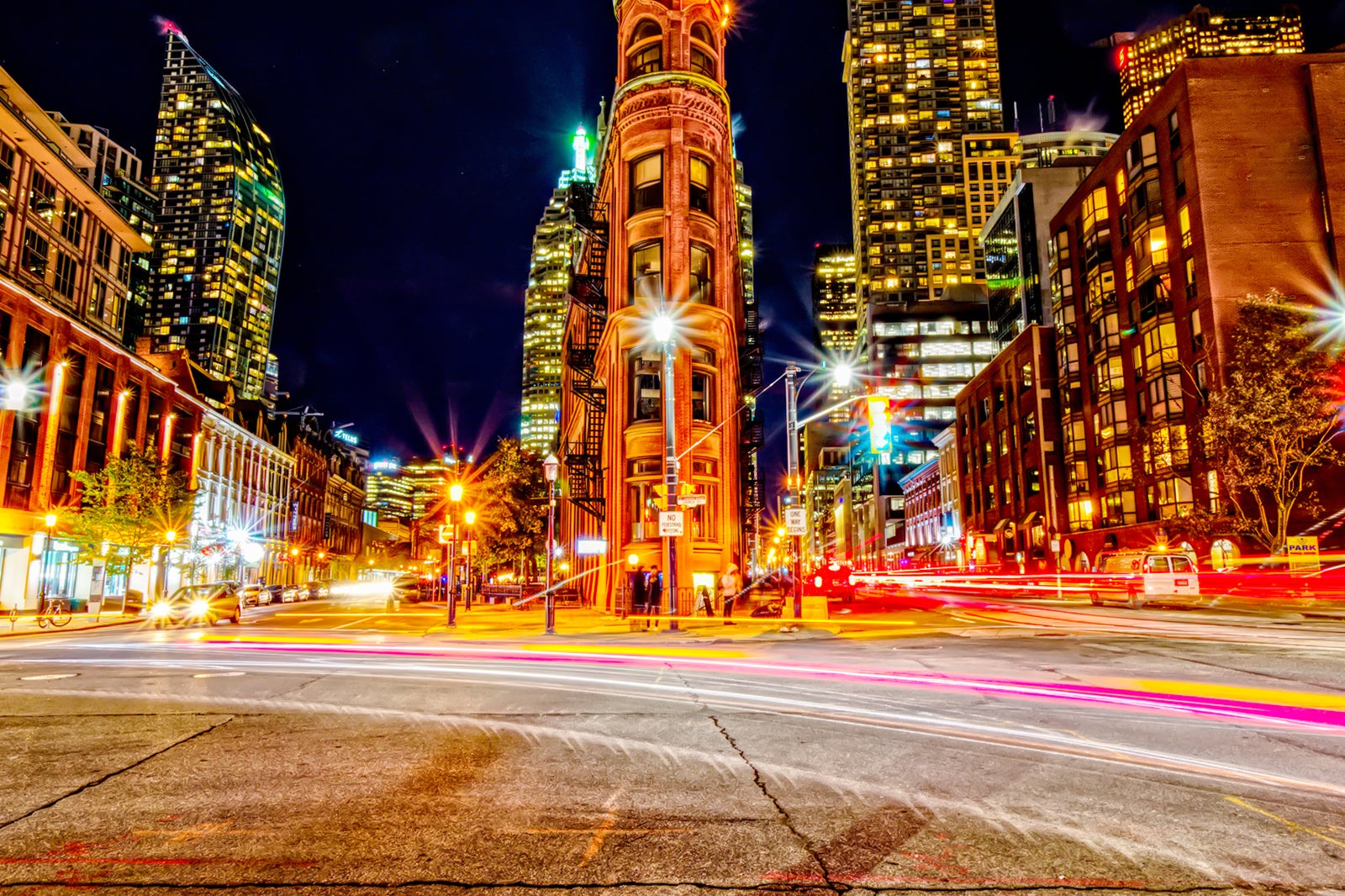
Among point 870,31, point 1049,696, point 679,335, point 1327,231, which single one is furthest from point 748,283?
point 1049,696

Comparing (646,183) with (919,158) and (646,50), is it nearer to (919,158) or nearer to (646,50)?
(646,50)

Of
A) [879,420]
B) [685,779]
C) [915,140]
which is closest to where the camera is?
[685,779]

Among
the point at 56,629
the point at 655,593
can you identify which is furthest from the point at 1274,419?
the point at 56,629

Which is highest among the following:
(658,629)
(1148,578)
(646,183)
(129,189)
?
(129,189)

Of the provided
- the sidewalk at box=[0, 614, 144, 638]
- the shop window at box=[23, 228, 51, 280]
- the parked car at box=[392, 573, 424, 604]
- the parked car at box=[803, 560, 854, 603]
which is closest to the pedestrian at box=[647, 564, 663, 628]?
the parked car at box=[803, 560, 854, 603]

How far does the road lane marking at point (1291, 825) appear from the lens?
416 cm

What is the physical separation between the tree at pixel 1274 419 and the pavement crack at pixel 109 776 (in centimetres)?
4303

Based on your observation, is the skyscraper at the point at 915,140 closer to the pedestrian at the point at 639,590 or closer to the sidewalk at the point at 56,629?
the pedestrian at the point at 639,590

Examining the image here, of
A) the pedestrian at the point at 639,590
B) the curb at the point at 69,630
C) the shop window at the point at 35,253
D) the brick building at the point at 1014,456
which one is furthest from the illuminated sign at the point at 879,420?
the brick building at the point at 1014,456

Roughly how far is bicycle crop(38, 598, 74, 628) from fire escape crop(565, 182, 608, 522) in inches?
822

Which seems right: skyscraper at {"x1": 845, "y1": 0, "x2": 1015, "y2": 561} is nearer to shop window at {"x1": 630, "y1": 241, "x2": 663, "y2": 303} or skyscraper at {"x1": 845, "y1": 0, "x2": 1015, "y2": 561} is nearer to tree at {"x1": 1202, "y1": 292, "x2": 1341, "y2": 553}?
tree at {"x1": 1202, "y1": 292, "x2": 1341, "y2": 553}

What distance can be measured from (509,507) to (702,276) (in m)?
22.8

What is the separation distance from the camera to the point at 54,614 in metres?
30.2

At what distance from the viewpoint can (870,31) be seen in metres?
200
